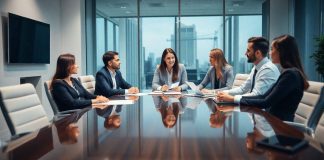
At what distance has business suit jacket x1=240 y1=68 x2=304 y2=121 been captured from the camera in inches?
74.9

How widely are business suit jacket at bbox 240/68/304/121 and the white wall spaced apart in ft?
10.4

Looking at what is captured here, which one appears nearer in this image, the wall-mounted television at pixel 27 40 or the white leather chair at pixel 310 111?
the white leather chair at pixel 310 111

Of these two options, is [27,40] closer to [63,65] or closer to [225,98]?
[63,65]

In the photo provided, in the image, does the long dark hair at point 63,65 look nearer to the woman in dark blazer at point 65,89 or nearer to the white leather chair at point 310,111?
the woman in dark blazer at point 65,89

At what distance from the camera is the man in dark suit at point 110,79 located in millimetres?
3139

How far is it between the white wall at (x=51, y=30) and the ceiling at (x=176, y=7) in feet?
3.13

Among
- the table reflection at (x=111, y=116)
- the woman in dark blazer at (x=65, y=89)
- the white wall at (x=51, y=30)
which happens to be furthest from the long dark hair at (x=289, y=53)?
the white wall at (x=51, y=30)

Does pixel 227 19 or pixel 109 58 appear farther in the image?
pixel 227 19

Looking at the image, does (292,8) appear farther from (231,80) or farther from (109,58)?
(109,58)

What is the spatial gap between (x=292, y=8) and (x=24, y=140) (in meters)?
5.93

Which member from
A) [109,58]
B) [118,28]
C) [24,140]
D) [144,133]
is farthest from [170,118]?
[118,28]

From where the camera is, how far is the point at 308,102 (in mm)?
2041

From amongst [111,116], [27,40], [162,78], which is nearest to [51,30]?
[27,40]

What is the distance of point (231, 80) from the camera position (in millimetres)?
3553
